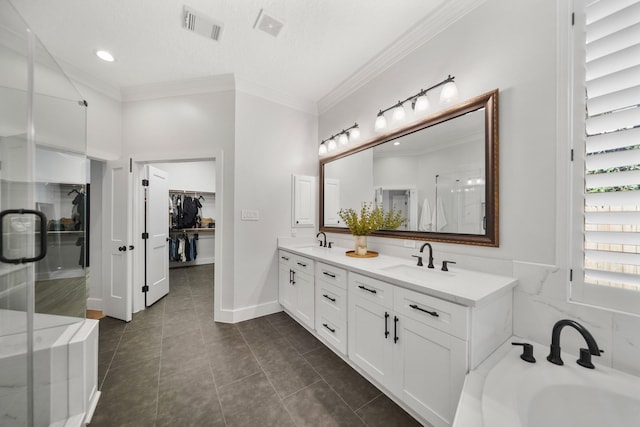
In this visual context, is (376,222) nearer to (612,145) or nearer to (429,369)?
(429,369)

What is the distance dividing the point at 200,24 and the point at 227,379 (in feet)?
9.58

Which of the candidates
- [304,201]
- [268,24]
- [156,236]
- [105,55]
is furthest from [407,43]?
[156,236]

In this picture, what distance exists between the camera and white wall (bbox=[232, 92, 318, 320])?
2.71 metres

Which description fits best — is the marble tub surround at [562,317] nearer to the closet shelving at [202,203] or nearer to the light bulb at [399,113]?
the light bulb at [399,113]

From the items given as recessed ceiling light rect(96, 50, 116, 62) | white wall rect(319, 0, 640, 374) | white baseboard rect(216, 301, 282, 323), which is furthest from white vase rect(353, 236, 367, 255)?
recessed ceiling light rect(96, 50, 116, 62)

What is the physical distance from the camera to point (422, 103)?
1.86 m

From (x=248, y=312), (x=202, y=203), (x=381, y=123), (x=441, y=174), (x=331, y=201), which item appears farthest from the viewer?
(x=202, y=203)

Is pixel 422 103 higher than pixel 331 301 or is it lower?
higher

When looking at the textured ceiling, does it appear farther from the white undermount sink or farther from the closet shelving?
the closet shelving

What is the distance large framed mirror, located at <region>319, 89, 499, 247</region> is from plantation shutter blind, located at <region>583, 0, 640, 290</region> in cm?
41

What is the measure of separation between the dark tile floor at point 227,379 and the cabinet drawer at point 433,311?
694mm

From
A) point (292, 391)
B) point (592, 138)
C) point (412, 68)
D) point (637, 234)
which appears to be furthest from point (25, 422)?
point (412, 68)

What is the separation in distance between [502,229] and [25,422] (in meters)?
2.92

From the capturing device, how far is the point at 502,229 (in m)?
1.47
